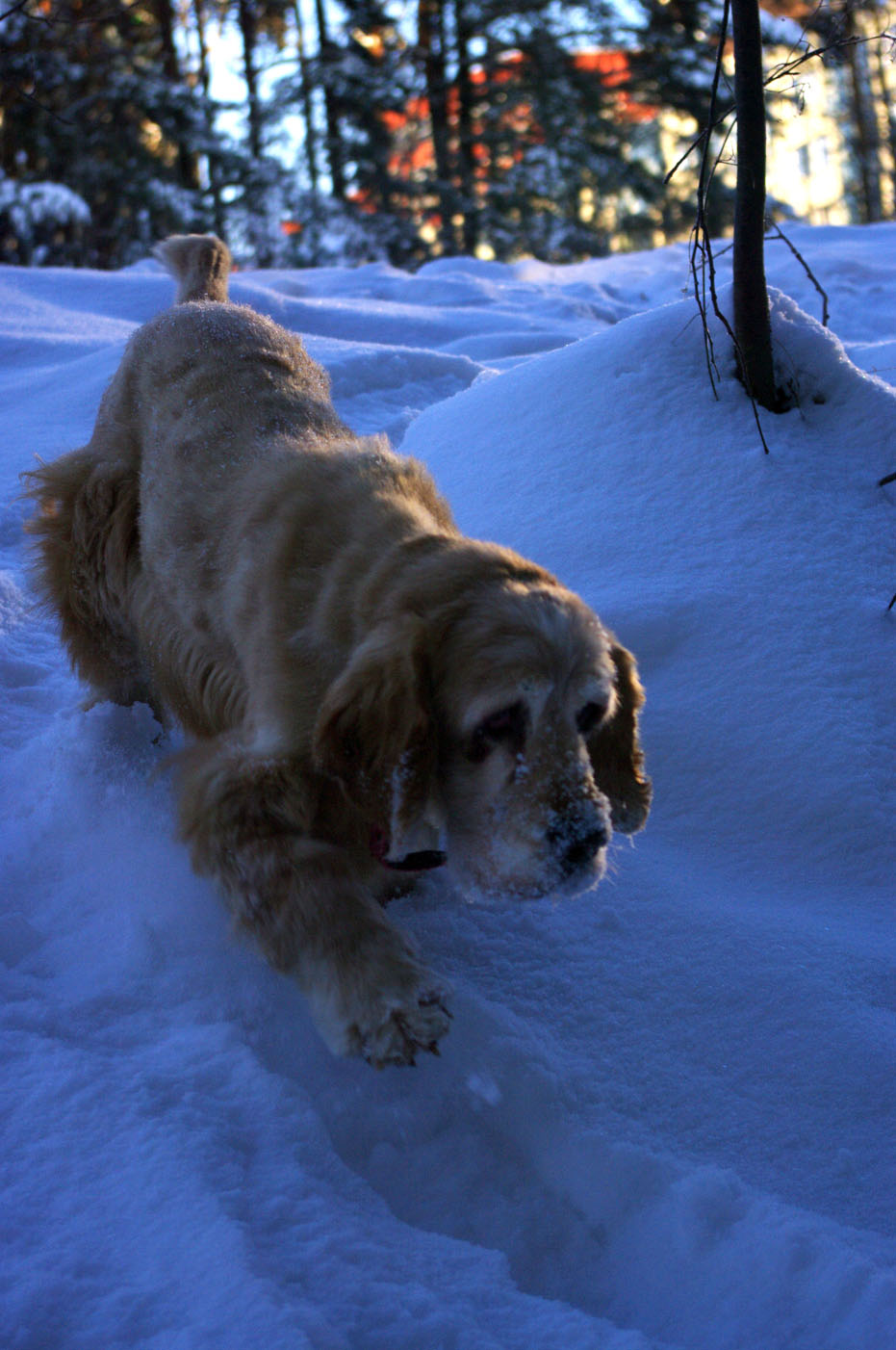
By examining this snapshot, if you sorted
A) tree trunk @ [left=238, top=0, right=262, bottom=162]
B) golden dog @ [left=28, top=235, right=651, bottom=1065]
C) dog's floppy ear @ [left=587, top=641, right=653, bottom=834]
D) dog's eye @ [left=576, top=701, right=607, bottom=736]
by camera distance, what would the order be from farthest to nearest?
tree trunk @ [left=238, top=0, right=262, bottom=162]
dog's floppy ear @ [left=587, top=641, right=653, bottom=834]
dog's eye @ [left=576, top=701, right=607, bottom=736]
golden dog @ [left=28, top=235, right=651, bottom=1065]

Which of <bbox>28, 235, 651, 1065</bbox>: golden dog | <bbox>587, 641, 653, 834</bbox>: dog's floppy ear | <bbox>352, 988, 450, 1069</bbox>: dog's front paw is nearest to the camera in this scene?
<bbox>352, 988, 450, 1069</bbox>: dog's front paw

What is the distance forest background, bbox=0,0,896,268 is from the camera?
51.1 ft

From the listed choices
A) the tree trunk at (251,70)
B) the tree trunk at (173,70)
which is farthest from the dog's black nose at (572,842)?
the tree trunk at (251,70)

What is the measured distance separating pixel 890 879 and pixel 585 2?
1903 cm

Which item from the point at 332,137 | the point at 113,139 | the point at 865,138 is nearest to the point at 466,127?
the point at 332,137

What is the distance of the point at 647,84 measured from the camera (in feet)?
60.2

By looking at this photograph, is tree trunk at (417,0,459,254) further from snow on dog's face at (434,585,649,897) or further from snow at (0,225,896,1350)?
snow on dog's face at (434,585,649,897)

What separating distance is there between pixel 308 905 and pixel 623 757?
0.76 metres

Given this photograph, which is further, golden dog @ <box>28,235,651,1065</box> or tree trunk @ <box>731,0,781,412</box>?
tree trunk @ <box>731,0,781,412</box>

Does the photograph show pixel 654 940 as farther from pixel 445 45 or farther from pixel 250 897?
pixel 445 45

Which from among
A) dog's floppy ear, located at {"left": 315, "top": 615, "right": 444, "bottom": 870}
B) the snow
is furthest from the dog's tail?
dog's floppy ear, located at {"left": 315, "top": 615, "right": 444, "bottom": 870}

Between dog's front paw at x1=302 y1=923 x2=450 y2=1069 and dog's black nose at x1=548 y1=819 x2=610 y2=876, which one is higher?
dog's black nose at x1=548 y1=819 x2=610 y2=876

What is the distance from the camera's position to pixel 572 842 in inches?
73.9

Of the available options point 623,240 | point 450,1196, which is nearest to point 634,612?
point 450,1196
